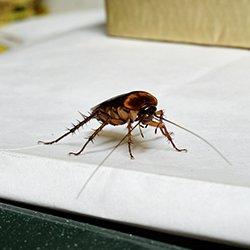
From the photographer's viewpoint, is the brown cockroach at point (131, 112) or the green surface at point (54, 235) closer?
the green surface at point (54, 235)

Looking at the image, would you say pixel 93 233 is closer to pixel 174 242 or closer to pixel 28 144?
pixel 174 242

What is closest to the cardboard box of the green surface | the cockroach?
the cockroach

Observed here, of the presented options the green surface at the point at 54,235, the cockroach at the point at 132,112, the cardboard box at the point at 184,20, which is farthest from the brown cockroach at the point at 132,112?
the cardboard box at the point at 184,20

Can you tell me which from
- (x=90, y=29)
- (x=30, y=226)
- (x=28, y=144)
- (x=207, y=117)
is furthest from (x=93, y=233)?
(x=90, y=29)

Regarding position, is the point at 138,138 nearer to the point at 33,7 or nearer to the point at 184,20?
the point at 184,20

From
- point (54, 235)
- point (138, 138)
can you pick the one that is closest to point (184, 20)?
point (138, 138)

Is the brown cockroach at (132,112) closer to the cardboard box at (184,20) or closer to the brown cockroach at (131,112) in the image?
the brown cockroach at (131,112)

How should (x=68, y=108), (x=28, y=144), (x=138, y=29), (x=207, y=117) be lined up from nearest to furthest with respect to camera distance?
(x=28, y=144), (x=207, y=117), (x=68, y=108), (x=138, y=29)
